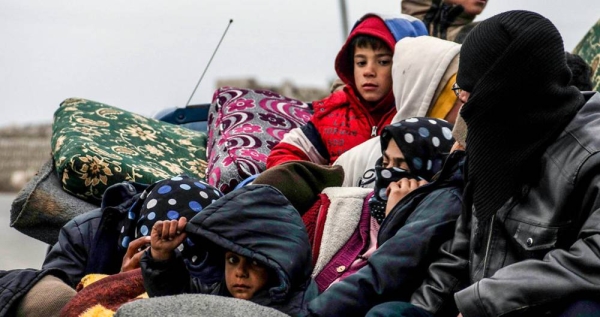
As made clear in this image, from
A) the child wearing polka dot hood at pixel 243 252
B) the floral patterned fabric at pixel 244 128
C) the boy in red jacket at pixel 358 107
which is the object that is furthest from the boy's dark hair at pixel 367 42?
the child wearing polka dot hood at pixel 243 252

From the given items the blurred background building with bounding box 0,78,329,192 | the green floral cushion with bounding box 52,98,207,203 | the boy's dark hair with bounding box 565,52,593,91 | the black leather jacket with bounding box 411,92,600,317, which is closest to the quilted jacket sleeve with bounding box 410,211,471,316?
the black leather jacket with bounding box 411,92,600,317

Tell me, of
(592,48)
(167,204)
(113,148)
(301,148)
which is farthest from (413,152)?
(113,148)

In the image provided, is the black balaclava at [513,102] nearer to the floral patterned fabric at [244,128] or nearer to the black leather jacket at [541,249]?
→ the black leather jacket at [541,249]

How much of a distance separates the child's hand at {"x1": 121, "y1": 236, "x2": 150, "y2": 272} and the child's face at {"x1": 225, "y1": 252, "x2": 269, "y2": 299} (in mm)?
707

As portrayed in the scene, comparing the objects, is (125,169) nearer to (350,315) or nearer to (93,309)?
(93,309)

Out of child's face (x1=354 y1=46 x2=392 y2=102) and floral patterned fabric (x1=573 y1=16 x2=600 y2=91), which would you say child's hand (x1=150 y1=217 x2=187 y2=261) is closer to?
child's face (x1=354 y1=46 x2=392 y2=102)

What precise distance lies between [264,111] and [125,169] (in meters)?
0.83

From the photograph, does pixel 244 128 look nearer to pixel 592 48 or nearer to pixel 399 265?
pixel 592 48

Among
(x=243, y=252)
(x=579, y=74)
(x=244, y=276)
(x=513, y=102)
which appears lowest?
(x=244, y=276)

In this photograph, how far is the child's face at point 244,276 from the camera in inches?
170

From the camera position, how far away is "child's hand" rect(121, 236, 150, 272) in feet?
16.4

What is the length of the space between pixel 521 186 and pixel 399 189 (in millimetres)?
604

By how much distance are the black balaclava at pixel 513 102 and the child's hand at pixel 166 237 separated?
3.30 feet

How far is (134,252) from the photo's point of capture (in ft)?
16.5
